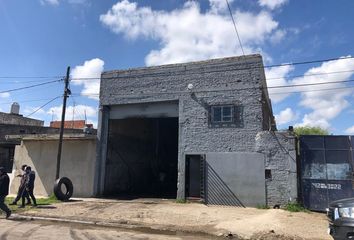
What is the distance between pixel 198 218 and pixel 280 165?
5061mm

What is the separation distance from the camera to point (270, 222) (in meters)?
11.4

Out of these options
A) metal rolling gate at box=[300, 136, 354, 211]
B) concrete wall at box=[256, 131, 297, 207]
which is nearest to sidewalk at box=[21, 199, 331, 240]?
metal rolling gate at box=[300, 136, 354, 211]

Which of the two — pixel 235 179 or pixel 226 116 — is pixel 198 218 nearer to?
pixel 235 179

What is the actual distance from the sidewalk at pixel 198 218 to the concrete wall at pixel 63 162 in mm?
3897

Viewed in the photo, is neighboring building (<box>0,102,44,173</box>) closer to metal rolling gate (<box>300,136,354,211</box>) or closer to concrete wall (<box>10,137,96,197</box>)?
concrete wall (<box>10,137,96,197</box>)

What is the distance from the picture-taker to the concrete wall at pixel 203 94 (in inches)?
657

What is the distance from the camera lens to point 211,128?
17.4 metres

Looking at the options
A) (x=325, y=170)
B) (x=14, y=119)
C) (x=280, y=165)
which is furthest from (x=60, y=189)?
(x=14, y=119)

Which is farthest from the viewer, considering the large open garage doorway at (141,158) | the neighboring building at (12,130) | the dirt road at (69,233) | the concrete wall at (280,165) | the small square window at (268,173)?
the neighboring building at (12,130)

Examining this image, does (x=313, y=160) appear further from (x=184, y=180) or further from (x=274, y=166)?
(x=184, y=180)

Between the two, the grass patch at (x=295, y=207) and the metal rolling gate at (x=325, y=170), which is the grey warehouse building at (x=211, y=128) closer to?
the grass patch at (x=295, y=207)

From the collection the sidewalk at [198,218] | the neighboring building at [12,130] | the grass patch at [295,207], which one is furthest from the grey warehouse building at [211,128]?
the neighboring building at [12,130]

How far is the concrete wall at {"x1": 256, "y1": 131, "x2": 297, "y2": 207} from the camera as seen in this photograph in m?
15.1

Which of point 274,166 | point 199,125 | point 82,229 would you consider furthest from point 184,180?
point 82,229
